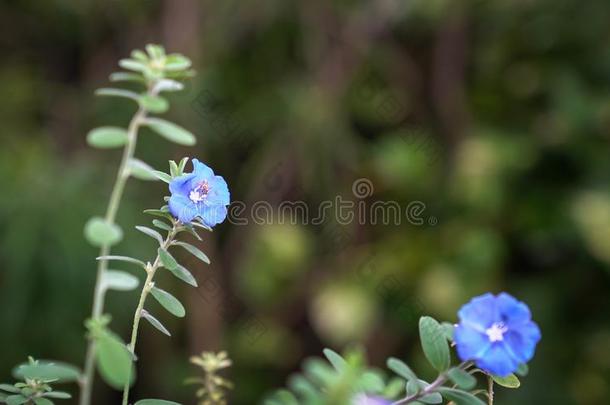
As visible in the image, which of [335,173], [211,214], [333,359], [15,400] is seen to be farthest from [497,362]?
[335,173]

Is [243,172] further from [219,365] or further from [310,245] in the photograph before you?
[219,365]

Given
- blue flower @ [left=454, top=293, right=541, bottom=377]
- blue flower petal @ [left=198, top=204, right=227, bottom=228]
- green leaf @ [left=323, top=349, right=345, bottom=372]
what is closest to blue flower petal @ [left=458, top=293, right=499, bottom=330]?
blue flower @ [left=454, top=293, right=541, bottom=377]

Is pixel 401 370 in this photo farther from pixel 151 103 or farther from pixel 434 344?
pixel 151 103

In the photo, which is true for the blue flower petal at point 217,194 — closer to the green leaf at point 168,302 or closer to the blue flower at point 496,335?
the green leaf at point 168,302

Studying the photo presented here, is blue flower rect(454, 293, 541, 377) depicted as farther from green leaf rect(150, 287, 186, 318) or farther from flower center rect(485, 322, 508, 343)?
green leaf rect(150, 287, 186, 318)

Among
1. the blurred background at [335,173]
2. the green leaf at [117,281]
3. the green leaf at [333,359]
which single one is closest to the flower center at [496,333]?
the green leaf at [333,359]

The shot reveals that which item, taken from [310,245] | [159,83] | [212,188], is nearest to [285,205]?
[310,245]
